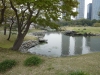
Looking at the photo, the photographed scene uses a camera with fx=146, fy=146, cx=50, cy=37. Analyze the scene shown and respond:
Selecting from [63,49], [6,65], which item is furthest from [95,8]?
[6,65]

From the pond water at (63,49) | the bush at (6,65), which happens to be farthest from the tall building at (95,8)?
the bush at (6,65)

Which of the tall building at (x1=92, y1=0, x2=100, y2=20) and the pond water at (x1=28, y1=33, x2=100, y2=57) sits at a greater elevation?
the tall building at (x1=92, y1=0, x2=100, y2=20)

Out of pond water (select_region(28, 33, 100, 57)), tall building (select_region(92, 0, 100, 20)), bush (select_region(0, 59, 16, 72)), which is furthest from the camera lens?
tall building (select_region(92, 0, 100, 20))

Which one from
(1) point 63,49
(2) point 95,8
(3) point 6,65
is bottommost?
(1) point 63,49

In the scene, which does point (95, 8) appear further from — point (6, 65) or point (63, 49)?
point (6, 65)

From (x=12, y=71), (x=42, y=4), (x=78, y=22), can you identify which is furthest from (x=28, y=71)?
(x=78, y=22)

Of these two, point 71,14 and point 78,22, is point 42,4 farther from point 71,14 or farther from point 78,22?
point 78,22

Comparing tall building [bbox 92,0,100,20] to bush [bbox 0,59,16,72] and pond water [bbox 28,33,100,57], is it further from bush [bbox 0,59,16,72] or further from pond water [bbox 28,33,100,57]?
bush [bbox 0,59,16,72]

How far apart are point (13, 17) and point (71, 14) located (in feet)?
37.2

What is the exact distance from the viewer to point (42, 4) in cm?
1002

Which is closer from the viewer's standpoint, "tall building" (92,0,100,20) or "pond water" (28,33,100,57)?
"pond water" (28,33,100,57)

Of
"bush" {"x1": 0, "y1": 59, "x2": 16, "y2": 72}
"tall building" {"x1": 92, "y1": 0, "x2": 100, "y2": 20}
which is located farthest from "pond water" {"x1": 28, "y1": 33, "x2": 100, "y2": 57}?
"tall building" {"x1": 92, "y1": 0, "x2": 100, "y2": 20}

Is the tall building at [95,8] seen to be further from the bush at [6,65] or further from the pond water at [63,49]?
the bush at [6,65]

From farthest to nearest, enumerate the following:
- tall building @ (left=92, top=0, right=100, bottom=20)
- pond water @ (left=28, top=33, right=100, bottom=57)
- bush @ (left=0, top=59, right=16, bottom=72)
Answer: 1. tall building @ (left=92, top=0, right=100, bottom=20)
2. pond water @ (left=28, top=33, right=100, bottom=57)
3. bush @ (left=0, top=59, right=16, bottom=72)
